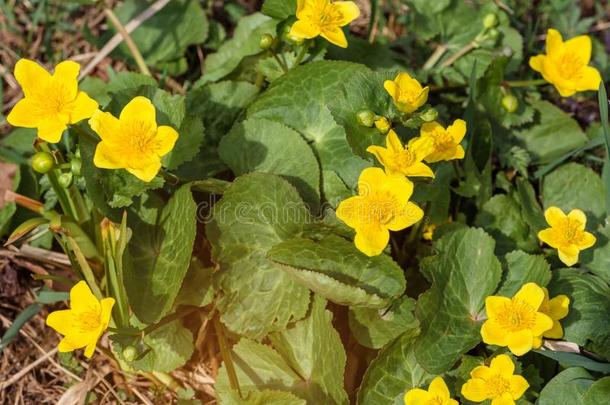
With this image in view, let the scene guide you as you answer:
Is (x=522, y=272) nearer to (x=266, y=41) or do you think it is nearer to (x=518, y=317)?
(x=518, y=317)

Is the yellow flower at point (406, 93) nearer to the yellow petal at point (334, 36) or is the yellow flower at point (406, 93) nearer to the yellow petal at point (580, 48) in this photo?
the yellow petal at point (334, 36)

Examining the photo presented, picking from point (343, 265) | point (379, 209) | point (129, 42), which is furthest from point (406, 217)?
point (129, 42)

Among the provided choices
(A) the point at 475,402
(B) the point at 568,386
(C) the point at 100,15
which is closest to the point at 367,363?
(A) the point at 475,402

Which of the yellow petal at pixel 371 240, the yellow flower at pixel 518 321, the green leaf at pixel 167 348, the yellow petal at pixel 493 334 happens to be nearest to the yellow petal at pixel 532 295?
the yellow flower at pixel 518 321

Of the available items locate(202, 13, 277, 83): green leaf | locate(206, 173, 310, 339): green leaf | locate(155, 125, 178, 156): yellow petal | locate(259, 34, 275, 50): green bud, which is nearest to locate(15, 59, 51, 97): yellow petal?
locate(155, 125, 178, 156): yellow petal

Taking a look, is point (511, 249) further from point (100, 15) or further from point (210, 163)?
point (100, 15)

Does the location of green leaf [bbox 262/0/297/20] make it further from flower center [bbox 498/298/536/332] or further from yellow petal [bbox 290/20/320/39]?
flower center [bbox 498/298/536/332]
